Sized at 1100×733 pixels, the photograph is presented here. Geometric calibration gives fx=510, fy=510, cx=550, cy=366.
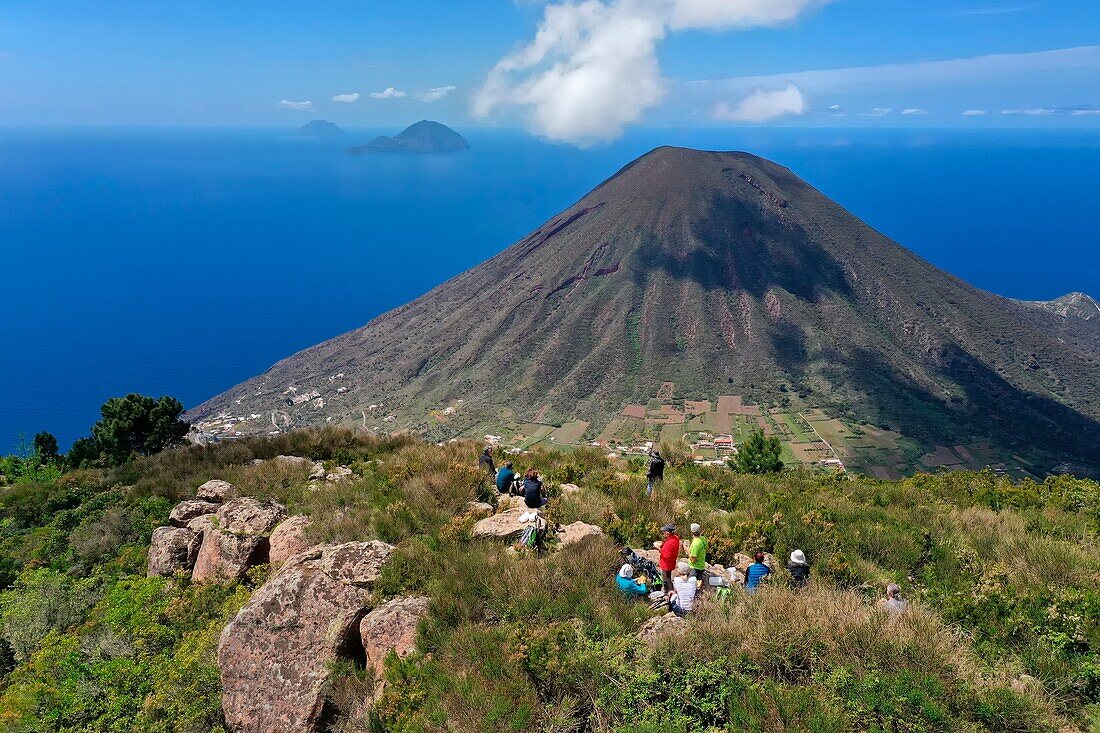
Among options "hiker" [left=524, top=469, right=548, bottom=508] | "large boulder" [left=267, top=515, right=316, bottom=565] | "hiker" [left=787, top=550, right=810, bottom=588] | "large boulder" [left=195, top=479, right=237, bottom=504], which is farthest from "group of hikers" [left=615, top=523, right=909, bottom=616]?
"large boulder" [left=195, top=479, right=237, bottom=504]

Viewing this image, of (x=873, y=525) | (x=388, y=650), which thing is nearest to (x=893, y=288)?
(x=873, y=525)

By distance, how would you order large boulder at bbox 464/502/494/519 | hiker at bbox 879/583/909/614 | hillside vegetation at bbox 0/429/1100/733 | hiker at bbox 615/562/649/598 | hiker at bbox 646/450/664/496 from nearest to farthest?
hillside vegetation at bbox 0/429/1100/733 → hiker at bbox 879/583/909/614 → hiker at bbox 615/562/649/598 → large boulder at bbox 464/502/494/519 → hiker at bbox 646/450/664/496

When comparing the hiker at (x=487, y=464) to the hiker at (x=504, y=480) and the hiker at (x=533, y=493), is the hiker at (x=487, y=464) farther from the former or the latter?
the hiker at (x=533, y=493)

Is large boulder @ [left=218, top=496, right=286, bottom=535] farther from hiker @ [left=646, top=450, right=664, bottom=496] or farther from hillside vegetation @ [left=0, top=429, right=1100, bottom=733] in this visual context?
hiker @ [left=646, top=450, right=664, bottom=496]

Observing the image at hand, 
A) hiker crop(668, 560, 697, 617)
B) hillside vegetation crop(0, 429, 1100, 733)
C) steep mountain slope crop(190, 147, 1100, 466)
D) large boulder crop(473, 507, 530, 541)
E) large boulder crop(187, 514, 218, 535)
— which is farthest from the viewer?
steep mountain slope crop(190, 147, 1100, 466)

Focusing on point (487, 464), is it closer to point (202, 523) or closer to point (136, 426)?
point (202, 523)
